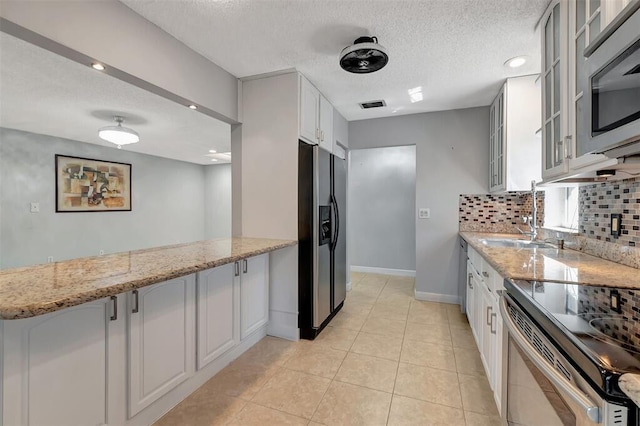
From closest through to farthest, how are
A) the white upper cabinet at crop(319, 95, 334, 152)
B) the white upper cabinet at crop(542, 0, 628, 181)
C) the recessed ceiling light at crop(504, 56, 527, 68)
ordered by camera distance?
1. the white upper cabinet at crop(542, 0, 628, 181)
2. the recessed ceiling light at crop(504, 56, 527, 68)
3. the white upper cabinet at crop(319, 95, 334, 152)

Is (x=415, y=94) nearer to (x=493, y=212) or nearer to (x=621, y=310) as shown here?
(x=493, y=212)

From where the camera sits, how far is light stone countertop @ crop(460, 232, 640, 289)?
4.04ft

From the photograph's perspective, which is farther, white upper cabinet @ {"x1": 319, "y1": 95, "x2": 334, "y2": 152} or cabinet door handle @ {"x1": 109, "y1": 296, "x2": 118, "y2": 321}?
white upper cabinet @ {"x1": 319, "y1": 95, "x2": 334, "y2": 152}

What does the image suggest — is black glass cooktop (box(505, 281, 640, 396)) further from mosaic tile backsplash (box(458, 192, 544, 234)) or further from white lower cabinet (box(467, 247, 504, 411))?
mosaic tile backsplash (box(458, 192, 544, 234))

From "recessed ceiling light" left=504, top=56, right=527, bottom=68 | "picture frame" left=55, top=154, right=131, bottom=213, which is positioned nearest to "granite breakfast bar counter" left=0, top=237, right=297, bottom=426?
"recessed ceiling light" left=504, top=56, right=527, bottom=68

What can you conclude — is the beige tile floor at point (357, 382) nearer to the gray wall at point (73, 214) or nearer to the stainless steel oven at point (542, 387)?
the stainless steel oven at point (542, 387)

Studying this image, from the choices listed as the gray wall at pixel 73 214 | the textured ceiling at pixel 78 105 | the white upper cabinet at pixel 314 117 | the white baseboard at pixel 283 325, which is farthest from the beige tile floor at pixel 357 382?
the gray wall at pixel 73 214

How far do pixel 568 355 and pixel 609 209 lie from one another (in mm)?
1530

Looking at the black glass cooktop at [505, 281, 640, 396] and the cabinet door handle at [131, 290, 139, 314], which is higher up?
the black glass cooktop at [505, 281, 640, 396]

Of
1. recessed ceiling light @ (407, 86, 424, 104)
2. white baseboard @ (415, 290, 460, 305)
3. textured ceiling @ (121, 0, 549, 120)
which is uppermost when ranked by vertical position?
recessed ceiling light @ (407, 86, 424, 104)

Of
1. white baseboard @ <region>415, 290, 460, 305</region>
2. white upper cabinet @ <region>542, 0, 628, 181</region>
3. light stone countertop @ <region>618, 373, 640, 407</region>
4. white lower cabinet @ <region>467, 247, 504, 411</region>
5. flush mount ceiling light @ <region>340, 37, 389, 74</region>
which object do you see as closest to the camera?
light stone countertop @ <region>618, 373, 640, 407</region>

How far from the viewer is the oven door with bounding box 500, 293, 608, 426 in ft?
2.08

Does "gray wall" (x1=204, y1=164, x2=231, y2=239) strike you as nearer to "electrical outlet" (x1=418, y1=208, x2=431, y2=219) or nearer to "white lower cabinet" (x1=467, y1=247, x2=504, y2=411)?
"electrical outlet" (x1=418, y1=208, x2=431, y2=219)

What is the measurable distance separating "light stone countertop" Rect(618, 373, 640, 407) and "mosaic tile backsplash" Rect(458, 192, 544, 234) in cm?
319
